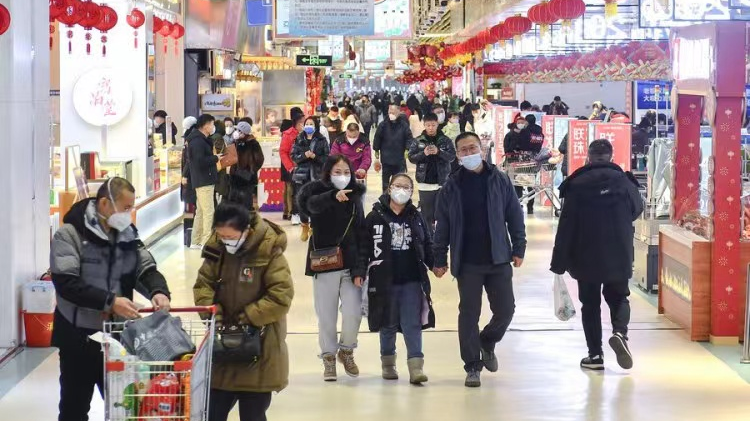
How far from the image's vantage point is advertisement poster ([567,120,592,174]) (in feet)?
55.1

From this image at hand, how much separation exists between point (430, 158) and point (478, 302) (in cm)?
569

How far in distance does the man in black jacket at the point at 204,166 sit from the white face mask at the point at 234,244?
29.8 feet

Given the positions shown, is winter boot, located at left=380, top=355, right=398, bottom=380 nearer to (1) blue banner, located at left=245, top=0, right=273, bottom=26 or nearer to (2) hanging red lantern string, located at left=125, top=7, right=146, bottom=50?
(2) hanging red lantern string, located at left=125, top=7, right=146, bottom=50

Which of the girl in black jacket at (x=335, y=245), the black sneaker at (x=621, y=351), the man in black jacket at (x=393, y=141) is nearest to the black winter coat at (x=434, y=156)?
the man in black jacket at (x=393, y=141)

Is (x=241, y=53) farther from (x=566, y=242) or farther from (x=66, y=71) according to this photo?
(x=566, y=242)

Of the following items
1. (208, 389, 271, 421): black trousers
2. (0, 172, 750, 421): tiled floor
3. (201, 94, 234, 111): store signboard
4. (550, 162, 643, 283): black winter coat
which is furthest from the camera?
(201, 94, 234, 111): store signboard

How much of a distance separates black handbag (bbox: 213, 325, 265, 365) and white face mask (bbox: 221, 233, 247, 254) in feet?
1.14

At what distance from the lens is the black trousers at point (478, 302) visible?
8219mm

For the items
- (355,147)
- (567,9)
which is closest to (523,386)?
(567,9)

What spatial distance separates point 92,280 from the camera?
19.7 ft

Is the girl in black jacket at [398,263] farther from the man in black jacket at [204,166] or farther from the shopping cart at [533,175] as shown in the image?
the shopping cart at [533,175]

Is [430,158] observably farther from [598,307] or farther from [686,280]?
[598,307]

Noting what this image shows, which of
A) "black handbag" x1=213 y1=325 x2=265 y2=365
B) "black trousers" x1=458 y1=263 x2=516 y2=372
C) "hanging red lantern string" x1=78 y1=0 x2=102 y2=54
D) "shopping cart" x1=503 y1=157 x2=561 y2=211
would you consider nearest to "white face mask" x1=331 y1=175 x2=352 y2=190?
"black trousers" x1=458 y1=263 x2=516 y2=372

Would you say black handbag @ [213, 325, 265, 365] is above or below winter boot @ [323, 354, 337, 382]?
above
